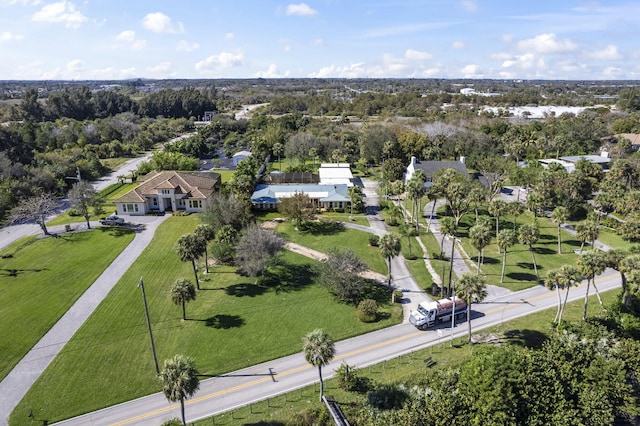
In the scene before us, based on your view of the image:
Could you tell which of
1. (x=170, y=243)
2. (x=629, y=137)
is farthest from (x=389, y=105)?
(x=170, y=243)

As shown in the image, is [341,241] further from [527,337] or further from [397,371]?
[397,371]

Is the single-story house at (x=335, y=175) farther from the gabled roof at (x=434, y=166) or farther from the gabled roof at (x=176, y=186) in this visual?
the gabled roof at (x=176, y=186)

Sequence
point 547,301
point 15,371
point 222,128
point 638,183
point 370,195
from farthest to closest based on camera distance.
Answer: point 222,128 < point 370,195 < point 638,183 < point 547,301 < point 15,371

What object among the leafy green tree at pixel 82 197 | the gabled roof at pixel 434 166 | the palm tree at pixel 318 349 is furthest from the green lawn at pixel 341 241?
the leafy green tree at pixel 82 197

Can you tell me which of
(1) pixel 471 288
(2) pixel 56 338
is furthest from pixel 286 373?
(2) pixel 56 338

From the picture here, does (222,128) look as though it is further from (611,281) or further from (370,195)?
(611,281)

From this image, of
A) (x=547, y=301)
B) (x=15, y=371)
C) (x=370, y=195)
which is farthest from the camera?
(x=370, y=195)
